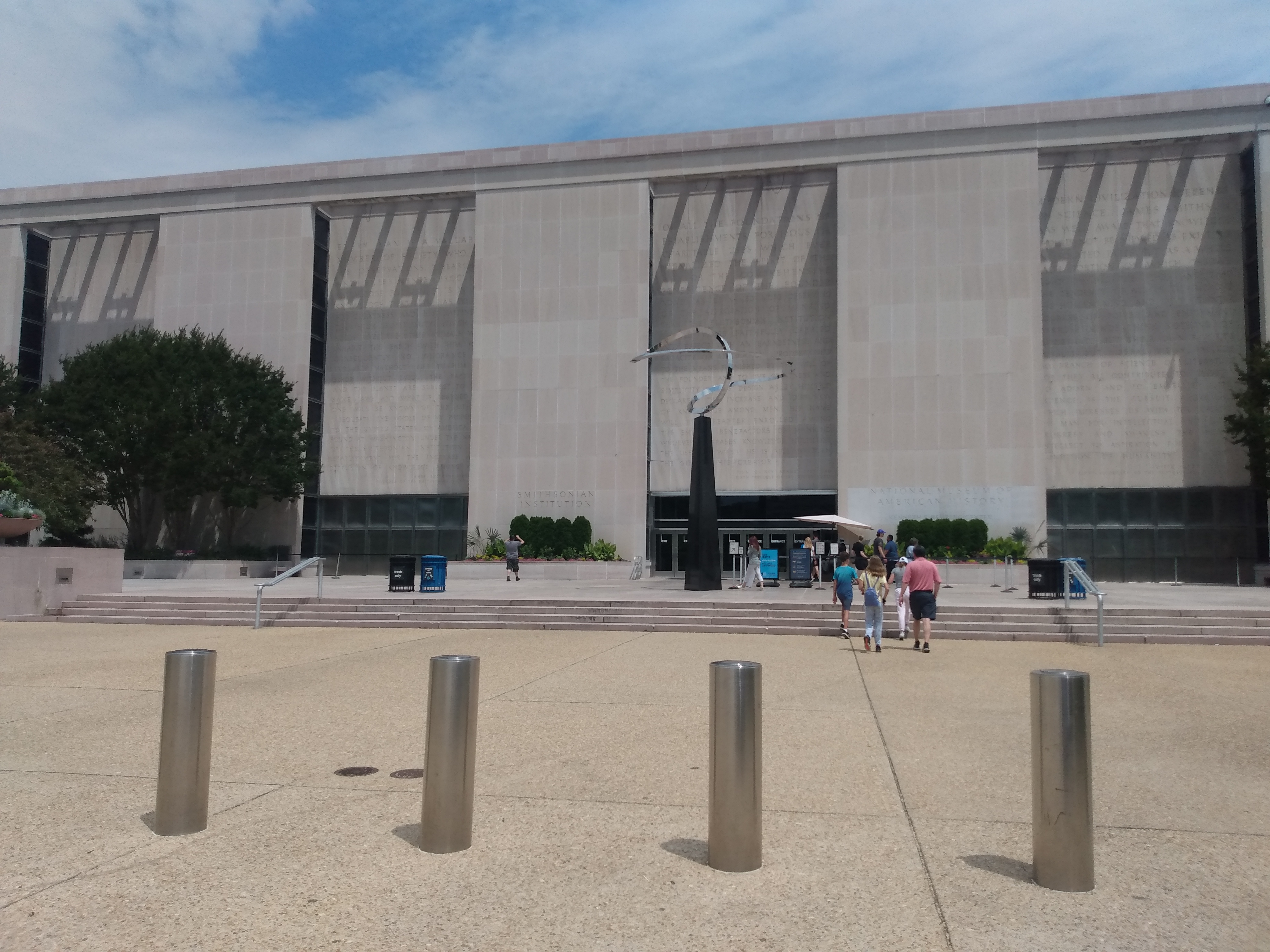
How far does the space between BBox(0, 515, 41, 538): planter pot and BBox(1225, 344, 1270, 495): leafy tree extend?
34666 mm

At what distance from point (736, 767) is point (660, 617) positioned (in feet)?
46.9

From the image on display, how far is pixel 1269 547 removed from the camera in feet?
110

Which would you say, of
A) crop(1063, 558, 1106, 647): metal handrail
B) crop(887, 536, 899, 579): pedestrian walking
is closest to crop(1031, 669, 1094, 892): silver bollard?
A: crop(1063, 558, 1106, 647): metal handrail

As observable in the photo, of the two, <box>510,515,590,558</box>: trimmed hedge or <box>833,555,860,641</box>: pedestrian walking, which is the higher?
<box>510,515,590,558</box>: trimmed hedge

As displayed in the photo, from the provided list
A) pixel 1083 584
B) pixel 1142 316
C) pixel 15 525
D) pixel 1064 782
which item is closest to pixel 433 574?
pixel 15 525

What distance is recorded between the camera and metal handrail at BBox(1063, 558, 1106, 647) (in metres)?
15.5

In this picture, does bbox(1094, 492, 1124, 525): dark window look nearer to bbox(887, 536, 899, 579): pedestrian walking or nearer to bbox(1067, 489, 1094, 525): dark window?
bbox(1067, 489, 1094, 525): dark window

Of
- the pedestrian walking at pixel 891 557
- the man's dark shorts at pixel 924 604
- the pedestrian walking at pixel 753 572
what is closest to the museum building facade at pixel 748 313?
the pedestrian walking at pixel 891 557

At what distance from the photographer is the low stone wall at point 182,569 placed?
115ft

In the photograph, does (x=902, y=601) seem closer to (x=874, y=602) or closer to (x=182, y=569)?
(x=874, y=602)

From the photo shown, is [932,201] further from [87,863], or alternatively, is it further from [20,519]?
[87,863]

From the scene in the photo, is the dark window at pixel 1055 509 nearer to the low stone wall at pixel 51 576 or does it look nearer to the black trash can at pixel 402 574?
the black trash can at pixel 402 574

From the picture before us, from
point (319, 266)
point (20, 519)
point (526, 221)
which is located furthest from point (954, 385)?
point (20, 519)

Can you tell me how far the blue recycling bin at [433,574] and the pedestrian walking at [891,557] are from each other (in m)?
12.1
